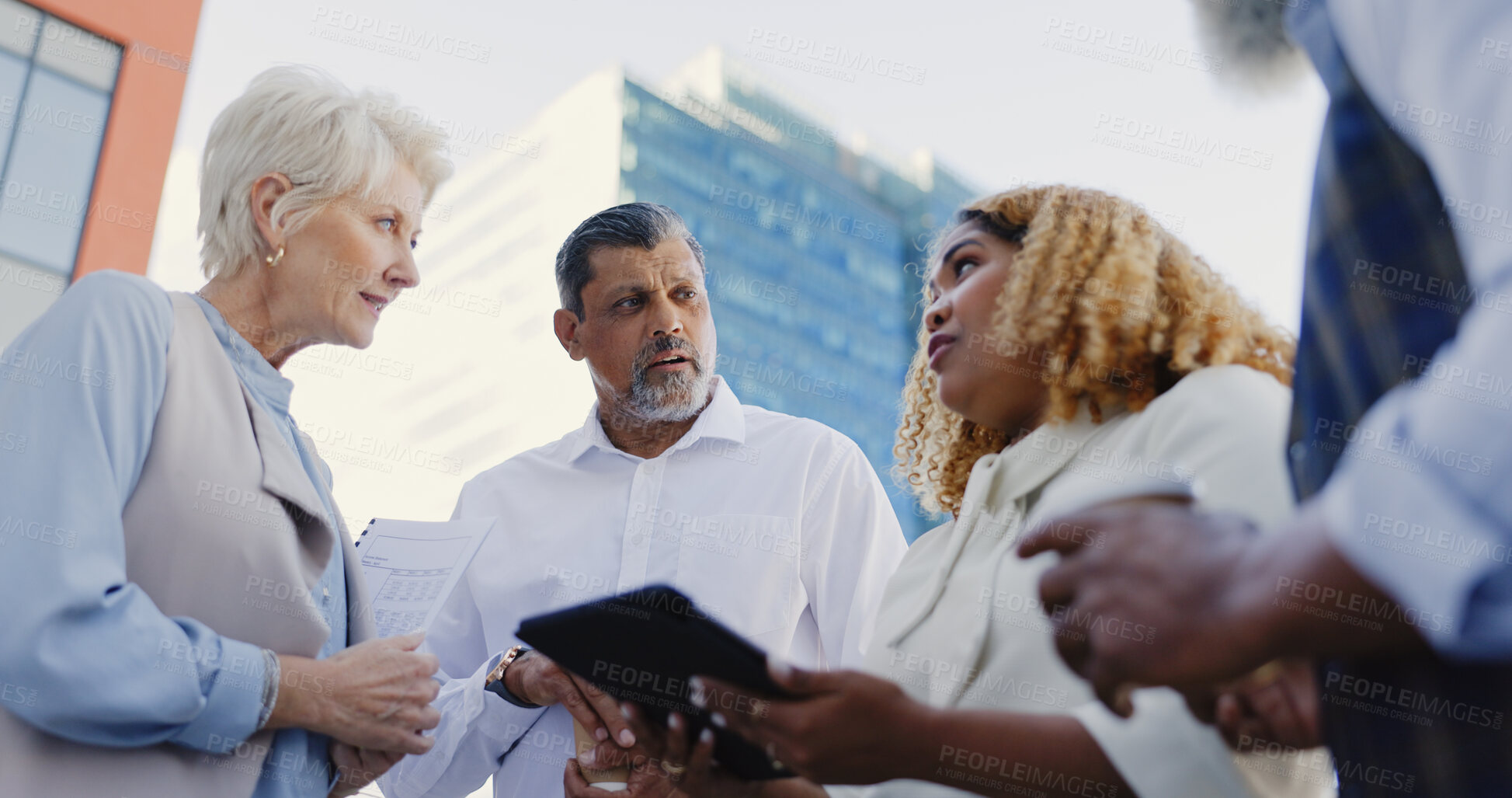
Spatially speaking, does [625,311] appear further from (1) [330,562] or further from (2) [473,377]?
(2) [473,377]

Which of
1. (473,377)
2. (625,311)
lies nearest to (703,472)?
(625,311)

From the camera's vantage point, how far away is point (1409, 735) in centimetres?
103

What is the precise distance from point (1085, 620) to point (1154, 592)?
75 millimetres

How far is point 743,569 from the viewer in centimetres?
300

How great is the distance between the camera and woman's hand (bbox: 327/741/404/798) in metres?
2.20

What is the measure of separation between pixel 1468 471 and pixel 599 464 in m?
2.81

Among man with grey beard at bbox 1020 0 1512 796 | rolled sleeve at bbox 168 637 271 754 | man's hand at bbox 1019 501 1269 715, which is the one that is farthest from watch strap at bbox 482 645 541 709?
man's hand at bbox 1019 501 1269 715

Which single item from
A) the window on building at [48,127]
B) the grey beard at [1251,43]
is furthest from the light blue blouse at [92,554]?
the window on building at [48,127]

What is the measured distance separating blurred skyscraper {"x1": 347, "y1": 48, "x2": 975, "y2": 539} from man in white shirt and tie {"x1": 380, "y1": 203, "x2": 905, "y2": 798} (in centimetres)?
3950

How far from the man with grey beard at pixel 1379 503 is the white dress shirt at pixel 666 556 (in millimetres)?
1684

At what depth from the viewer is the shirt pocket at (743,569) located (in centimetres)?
293

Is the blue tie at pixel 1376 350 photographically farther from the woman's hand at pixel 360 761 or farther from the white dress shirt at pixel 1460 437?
the woman's hand at pixel 360 761

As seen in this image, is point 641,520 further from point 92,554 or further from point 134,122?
point 134,122

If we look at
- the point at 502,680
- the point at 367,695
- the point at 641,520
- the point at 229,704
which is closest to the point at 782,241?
the point at 641,520
